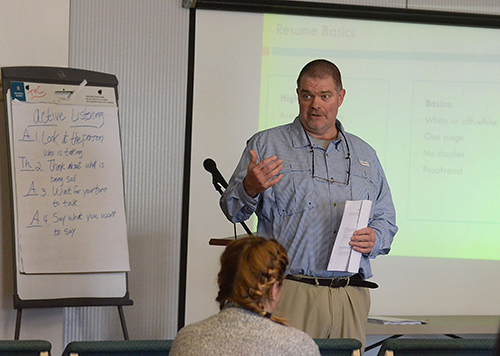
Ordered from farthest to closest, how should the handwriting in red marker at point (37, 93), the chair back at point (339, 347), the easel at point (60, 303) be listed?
the handwriting in red marker at point (37, 93)
the easel at point (60, 303)
the chair back at point (339, 347)

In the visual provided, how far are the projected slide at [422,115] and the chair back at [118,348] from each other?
224cm

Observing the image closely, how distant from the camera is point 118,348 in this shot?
5.14ft

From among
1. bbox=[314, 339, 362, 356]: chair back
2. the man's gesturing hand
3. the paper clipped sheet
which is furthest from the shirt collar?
the paper clipped sheet

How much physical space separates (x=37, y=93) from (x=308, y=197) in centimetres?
165

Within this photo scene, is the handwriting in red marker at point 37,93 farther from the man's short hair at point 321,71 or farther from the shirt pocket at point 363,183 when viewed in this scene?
the shirt pocket at point 363,183

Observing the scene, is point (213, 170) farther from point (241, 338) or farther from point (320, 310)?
point (241, 338)

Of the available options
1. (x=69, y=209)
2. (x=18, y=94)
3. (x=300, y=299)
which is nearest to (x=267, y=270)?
(x=300, y=299)

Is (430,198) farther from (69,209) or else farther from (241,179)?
(69,209)

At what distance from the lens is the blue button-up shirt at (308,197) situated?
221 centimetres

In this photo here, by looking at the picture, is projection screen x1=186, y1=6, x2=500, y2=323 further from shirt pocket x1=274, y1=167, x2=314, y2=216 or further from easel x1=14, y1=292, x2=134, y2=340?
shirt pocket x1=274, y1=167, x2=314, y2=216

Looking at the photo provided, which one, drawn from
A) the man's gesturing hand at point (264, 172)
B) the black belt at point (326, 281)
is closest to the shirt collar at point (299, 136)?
the man's gesturing hand at point (264, 172)

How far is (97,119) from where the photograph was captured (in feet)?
10.4

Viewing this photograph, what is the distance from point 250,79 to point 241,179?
1.48 m

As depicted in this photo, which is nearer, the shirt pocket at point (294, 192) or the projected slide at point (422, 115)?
the shirt pocket at point (294, 192)
